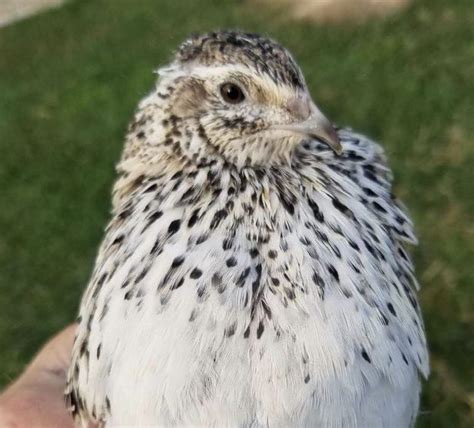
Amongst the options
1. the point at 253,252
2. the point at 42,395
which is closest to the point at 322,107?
the point at 42,395

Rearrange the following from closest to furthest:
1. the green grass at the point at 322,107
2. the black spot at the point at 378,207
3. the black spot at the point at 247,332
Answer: the black spot at the point at 247,332
the black spot at the point at 378,207
the green grass at the point at 322,107

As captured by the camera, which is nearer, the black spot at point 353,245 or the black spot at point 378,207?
the black spot at point 353,245

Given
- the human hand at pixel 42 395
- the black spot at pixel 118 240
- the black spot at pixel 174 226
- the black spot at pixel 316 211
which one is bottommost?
the human hand at pixel 42 395

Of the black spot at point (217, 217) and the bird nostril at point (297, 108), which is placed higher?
the bird nostril at point (297, 108)

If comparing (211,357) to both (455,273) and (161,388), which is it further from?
(455,273)

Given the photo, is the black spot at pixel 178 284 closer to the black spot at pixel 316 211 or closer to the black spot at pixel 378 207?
the black spot at pixel 316 211

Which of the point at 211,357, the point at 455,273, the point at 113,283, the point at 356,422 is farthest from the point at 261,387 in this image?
the point at 455,273

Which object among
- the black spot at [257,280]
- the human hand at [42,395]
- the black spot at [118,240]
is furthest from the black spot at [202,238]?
the human hand at [42,395]

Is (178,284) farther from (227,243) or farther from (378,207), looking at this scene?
(378,207)
